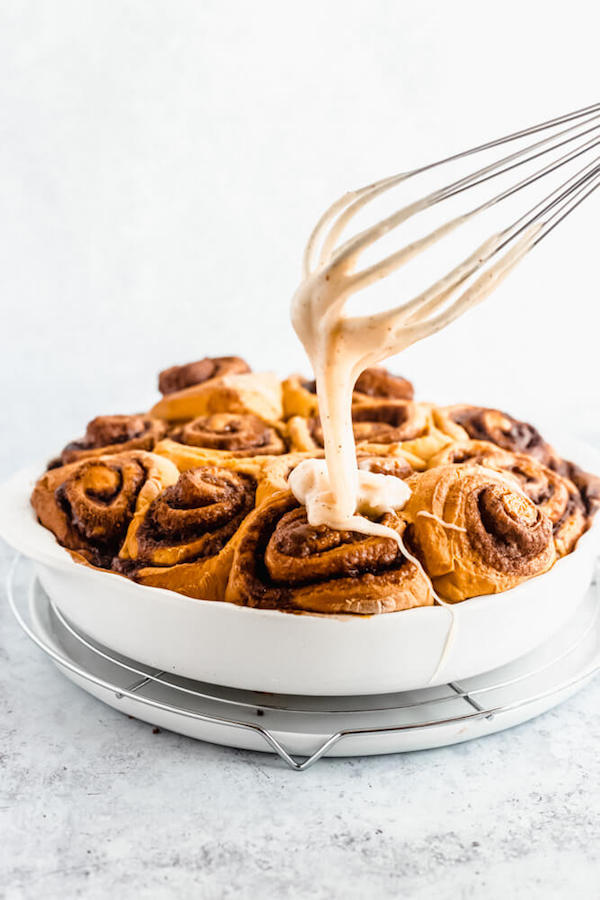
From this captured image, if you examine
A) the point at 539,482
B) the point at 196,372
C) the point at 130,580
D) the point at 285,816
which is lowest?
the point at 285,816

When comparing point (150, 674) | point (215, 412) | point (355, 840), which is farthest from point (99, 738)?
point (215, 412)

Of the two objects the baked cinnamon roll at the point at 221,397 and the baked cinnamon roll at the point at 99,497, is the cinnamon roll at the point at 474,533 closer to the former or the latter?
the baked cinnamon roll at the point at 99,497

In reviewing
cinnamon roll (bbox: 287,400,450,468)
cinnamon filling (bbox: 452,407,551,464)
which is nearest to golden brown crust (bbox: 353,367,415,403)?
cinnamon roll (bbox: 287,400,450,468)

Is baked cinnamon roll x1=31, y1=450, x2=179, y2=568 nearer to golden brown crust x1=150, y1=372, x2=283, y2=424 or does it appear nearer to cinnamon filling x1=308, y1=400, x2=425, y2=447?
golden brown crust x1=150, y1=372, x2=283, y2=424

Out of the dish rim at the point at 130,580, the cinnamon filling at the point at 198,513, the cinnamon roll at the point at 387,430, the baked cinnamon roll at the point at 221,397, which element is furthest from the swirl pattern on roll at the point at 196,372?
the cinnamon filling at the point at 198,513

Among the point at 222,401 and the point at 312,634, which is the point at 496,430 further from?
the point at 312,634

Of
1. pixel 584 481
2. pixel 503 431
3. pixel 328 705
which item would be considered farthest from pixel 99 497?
pixel 584 481
